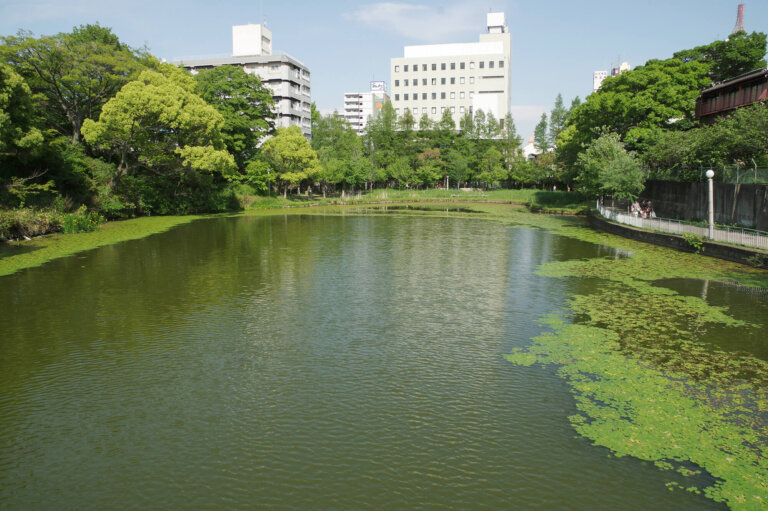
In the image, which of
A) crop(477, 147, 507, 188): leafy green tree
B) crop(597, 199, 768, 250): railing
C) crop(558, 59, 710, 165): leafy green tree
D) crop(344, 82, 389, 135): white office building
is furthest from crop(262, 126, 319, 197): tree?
crop(344, 82, 389, 135): white office building

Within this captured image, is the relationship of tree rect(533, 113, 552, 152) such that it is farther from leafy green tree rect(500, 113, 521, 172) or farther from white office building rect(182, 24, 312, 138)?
white office building rect(182, 24, 312, 138)

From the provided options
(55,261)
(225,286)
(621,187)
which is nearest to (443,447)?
(225,286)

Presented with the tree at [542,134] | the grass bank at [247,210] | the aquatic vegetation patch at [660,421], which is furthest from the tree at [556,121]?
the aquatic vegetation patch at [660,421]

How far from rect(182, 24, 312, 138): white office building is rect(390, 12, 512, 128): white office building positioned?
28.4m

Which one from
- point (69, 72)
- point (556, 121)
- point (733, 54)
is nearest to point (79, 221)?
point (69, 72)

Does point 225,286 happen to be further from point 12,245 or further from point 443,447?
point 12,245

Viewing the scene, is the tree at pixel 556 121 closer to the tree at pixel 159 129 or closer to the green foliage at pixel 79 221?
the tree at pixel 159 129

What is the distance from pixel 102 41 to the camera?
50562mm

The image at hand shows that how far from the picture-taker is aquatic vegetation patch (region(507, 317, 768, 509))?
7543 mm

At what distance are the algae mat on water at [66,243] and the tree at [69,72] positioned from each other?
998 centimetres

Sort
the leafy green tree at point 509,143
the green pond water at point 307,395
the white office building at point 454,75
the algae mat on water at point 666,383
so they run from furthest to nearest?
the white office building at point 454,75
the leafy green tree at point 509,143
the algae mat on water at point 666,383
the green pond water at point 307,395

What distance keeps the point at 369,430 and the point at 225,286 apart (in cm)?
1233

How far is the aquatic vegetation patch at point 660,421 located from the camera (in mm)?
7543

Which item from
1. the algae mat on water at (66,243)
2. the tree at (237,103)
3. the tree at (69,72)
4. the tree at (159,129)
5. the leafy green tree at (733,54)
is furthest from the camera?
the tree at (237,103)
